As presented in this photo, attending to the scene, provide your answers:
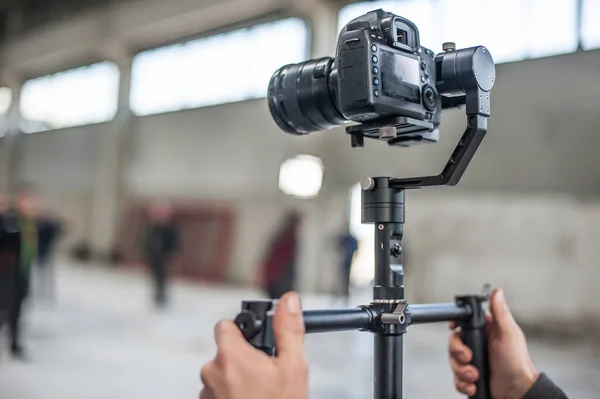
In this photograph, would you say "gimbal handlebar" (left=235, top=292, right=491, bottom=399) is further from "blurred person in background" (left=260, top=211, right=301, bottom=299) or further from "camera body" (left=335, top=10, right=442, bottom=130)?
"blurred person in background" (left=260, top=211, right=301, bottom=299)

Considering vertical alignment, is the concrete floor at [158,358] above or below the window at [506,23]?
below

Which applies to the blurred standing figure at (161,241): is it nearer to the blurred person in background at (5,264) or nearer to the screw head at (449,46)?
the blurred person in background at (5,264)

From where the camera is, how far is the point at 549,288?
250 inches

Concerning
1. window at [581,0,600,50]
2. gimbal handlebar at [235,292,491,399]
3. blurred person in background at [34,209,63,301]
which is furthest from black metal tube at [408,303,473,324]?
window at [581,0,600,50]

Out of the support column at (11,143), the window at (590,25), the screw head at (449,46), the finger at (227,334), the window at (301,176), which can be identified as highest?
the window at (590,25)

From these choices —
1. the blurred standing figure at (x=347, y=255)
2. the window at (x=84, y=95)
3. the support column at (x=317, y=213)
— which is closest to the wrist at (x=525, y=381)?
the blurred standing figure at (x=347, y=255)

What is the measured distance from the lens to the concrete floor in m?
3.20

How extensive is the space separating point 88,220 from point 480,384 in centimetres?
1255

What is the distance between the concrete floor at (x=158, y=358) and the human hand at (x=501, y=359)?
1954 millimetres

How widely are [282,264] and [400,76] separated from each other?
379cm

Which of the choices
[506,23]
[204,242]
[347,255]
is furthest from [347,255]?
[204,242]

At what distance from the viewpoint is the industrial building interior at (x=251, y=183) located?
4227 millimetres

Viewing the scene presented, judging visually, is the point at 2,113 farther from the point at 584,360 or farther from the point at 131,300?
the point at 584,360

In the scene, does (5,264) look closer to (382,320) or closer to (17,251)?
(17,251)
